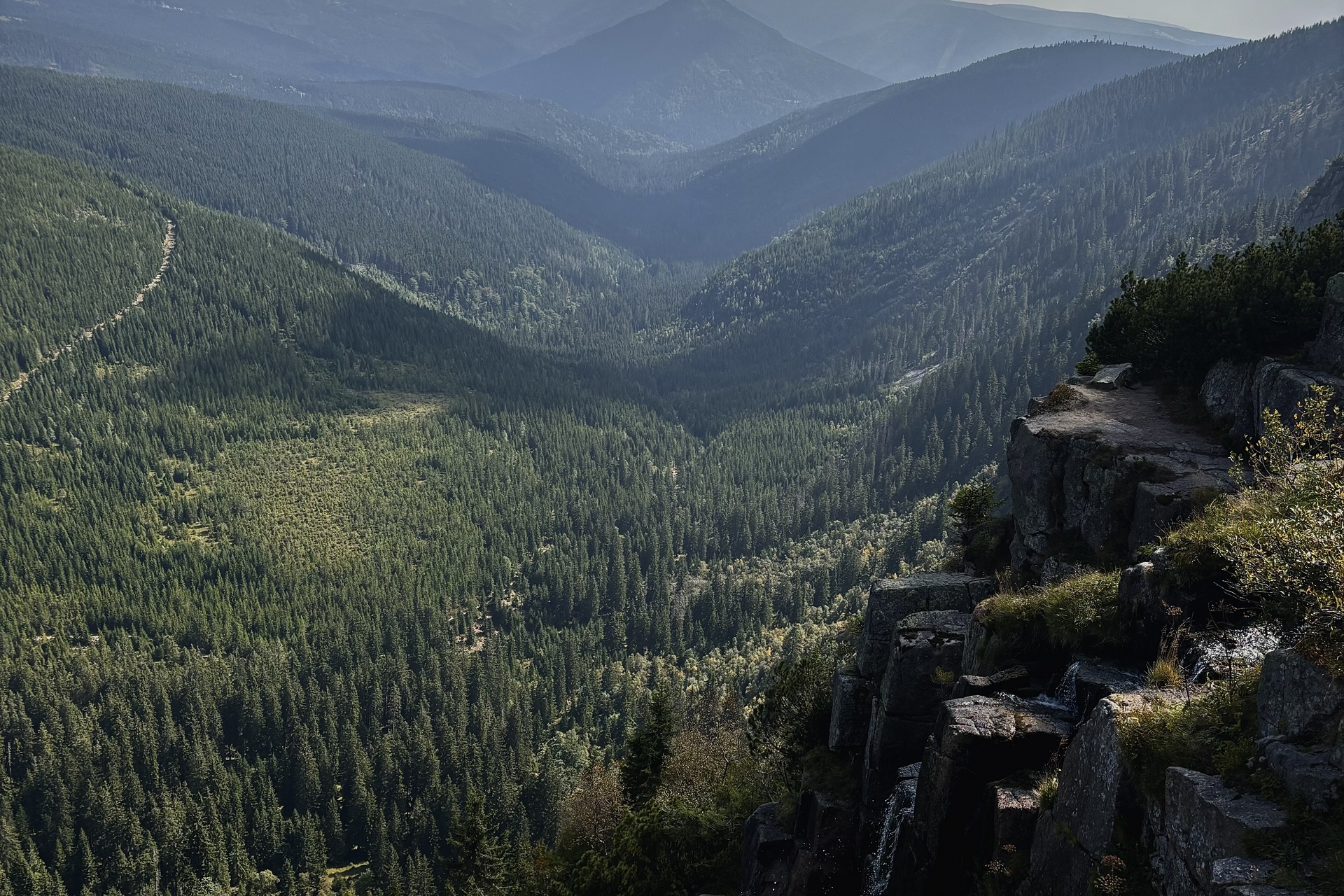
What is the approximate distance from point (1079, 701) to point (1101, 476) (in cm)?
1432

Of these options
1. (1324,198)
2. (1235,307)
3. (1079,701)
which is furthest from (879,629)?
(1324,198)

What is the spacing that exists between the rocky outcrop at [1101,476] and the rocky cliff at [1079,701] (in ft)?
0.33

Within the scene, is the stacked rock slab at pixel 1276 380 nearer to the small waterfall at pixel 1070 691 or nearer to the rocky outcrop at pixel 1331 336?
the rocky outcrop at pixel 1331 336

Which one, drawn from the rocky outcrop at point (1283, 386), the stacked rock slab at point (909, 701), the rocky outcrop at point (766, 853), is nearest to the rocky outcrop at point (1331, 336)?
the rocky outcrop at point (1283, 386)

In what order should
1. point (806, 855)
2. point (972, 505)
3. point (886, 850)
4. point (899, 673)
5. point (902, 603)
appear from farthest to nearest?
1. point (972, 505)
2. point (902, 603)
3. point (899, 673)
4. point (806, 855)
5. point (886, 850)

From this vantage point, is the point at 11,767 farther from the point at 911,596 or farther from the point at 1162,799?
the point at 1162,799

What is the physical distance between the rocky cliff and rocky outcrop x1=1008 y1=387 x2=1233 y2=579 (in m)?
0.10

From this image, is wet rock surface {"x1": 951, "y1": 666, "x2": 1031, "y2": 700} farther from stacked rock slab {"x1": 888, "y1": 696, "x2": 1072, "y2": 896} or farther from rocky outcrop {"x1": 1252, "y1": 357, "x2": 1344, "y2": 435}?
rocky outcrop {"x1": 1252, "y1": 357, "x2": 1344, "y2": 435}

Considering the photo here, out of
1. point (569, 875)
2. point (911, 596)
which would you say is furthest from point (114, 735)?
point (911, 596)

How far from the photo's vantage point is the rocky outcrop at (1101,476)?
3102cm

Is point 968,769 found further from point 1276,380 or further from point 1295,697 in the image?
point 1276,380

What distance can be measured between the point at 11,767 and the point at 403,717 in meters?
59.6

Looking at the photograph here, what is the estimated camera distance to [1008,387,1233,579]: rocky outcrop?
102 feet

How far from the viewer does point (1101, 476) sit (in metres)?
34.1
